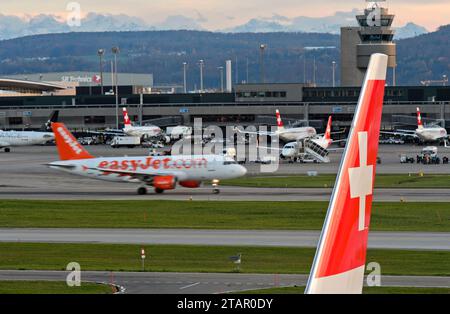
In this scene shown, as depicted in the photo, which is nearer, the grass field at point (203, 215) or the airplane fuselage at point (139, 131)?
the grass field at point (203, 215)

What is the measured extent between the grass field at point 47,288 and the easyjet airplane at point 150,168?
46765 mm

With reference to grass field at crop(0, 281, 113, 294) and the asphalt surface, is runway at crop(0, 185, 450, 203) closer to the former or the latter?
the asphalt surface

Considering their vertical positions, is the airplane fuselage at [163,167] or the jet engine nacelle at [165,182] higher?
the airplane fuselage at [163,167]

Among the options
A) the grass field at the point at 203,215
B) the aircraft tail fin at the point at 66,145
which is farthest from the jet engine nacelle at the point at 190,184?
the aircraft tail fin at the point at 66,145

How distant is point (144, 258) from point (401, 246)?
15.4 metres

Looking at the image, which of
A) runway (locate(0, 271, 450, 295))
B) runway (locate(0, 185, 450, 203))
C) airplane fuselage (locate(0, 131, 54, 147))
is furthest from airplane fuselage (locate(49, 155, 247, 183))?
airplane fuselage (locate(0, 131, 54, 147))

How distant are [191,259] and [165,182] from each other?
127 feet

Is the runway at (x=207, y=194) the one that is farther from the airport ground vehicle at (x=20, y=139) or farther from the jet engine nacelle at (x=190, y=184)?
the airport ground vehicle at (x=20, y=139)

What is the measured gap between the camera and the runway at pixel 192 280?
1725 inches

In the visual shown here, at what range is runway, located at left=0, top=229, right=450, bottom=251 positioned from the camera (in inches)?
2296

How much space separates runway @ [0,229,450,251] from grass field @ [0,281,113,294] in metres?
14.9

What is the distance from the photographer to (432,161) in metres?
134
